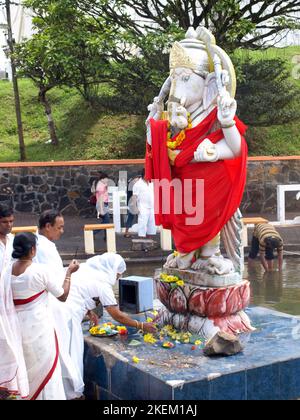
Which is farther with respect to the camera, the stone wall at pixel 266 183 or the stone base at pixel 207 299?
the stone wall at pixel 266 183

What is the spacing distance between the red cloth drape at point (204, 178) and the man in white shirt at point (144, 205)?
7276 millimetres

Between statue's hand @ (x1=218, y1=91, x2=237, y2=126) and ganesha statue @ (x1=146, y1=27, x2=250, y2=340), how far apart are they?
1.5 inches

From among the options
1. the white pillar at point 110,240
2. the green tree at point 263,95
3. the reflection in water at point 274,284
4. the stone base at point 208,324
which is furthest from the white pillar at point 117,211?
the stone base at point 208,324

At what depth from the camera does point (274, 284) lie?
9922mm

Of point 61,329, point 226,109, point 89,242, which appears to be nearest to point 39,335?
point 61,329

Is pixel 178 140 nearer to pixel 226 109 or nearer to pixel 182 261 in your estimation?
pixel 226 109

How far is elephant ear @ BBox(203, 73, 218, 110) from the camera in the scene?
5.70 m

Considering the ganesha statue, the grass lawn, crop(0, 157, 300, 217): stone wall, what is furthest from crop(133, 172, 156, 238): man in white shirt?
the ganesha statue

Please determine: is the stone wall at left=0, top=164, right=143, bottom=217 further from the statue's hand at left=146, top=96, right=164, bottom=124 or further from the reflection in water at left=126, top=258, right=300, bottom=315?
the statue's hand at left=146, top=96, right=164, bottom=124

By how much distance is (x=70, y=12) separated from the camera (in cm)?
1609

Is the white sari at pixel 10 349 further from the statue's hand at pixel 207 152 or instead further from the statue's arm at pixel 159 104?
the statue's arm at pixel 159 104

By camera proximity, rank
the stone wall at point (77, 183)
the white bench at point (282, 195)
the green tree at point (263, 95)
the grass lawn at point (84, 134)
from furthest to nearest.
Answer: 1. the grass lawn at point (84, 134)
2. the stone wall at point (77, 183)
3. the green tree at point (263, 95)
4. the white bench at point (282, 195)

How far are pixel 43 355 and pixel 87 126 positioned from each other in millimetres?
16163

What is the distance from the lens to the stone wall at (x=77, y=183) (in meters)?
17.1
